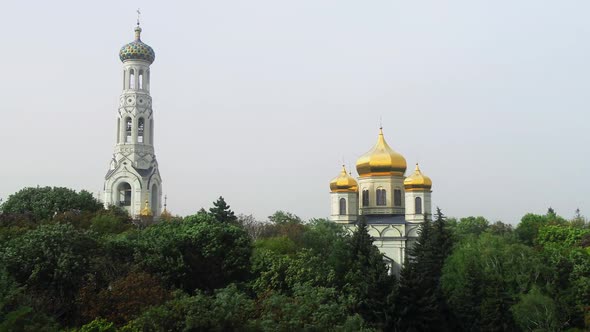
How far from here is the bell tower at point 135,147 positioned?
46.9 m

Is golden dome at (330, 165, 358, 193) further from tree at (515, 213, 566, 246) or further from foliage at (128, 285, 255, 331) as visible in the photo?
foliage at (128, 285, 255, 331)

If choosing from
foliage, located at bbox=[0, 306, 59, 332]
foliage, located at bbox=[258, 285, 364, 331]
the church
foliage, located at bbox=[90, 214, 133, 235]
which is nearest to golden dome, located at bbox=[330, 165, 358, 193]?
the church

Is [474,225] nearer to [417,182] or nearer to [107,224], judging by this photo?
[417,182]

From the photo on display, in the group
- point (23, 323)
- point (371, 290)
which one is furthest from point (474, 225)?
point (23, 323)

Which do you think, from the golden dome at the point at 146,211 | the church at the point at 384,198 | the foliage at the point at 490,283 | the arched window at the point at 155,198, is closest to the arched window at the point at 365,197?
the church at the point at 384,198

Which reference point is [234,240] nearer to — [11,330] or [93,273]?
[93,273]

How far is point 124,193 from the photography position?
47.9 meters

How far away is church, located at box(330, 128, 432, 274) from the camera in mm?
40969

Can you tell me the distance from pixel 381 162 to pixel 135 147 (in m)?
18.1

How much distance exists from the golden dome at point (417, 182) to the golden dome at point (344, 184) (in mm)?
3827

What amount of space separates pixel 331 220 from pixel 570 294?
63.2ft

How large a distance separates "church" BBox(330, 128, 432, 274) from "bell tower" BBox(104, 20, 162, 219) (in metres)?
13.8

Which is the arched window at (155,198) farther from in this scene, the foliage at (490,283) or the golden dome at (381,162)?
the foliage at (490,283)

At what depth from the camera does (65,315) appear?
19375 mm
